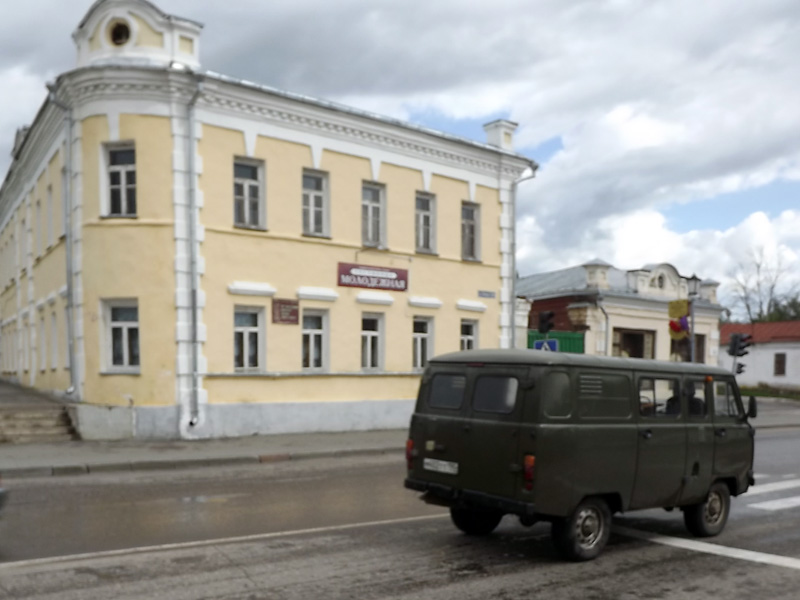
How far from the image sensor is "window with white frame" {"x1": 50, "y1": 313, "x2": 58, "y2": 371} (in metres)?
21.3

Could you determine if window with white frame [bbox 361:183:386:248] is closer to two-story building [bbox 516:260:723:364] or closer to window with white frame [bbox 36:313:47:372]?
two-story building [bbox 516:260:723:364]

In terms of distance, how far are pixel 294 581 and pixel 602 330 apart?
24.0 m

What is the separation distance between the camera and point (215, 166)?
18328 millimetres

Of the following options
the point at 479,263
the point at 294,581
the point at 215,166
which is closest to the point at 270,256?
the point at 215,166

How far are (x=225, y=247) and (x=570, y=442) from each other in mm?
12784

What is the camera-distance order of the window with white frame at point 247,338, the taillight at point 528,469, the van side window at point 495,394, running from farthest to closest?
the window with white frame at point 247,338 → the van side window at point 495,394 → the taillight at point 528,469

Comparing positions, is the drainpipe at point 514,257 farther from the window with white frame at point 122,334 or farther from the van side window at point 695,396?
the van side window at point 695,396

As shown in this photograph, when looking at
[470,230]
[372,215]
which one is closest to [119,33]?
[372,215]

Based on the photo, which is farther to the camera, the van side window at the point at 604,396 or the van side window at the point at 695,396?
the van side window at the point at 695,396

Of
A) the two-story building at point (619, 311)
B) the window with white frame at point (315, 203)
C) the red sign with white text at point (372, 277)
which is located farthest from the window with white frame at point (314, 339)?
the two-story building at point (619, 311)

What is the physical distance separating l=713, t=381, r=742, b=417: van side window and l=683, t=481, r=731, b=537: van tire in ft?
2.48

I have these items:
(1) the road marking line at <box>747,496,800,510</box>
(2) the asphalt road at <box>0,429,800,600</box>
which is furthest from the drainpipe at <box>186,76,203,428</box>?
(1) the road marking line at <box>747,496,800,510</box>

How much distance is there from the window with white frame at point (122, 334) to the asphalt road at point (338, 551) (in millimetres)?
6568

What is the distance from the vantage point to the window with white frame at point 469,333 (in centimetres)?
2367
